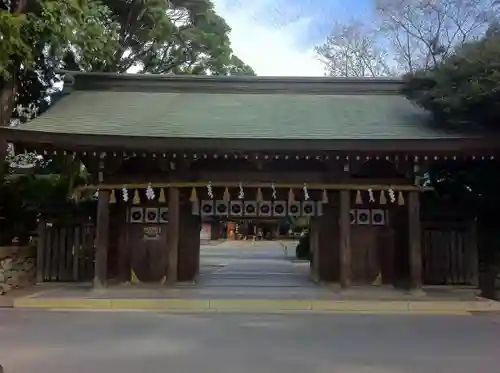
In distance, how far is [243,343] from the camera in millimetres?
7762

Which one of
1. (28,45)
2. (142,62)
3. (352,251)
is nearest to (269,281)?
(352,251)

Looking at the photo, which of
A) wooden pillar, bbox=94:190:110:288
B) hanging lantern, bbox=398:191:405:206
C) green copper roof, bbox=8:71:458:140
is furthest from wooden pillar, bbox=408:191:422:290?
wooden pillar, bbox=94:190:110:288

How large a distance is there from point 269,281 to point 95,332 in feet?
26.4

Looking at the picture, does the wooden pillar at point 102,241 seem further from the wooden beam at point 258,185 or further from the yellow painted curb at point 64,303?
the yellow painted curb at point 64,303

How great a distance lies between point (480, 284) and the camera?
14.3m

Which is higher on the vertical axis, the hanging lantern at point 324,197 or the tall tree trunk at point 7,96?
the tall tree trunk at point 7,96

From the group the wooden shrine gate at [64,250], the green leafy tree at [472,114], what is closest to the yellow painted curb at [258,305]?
the wooden shrine gate at [64,250]

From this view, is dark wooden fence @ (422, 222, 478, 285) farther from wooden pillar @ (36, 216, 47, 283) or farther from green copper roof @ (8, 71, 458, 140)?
wooden pillar @ (36, 216, 47, 283)

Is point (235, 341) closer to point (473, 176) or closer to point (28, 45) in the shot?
point (473, 176)

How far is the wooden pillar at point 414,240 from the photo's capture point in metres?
12.7

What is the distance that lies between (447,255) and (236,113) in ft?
21.8

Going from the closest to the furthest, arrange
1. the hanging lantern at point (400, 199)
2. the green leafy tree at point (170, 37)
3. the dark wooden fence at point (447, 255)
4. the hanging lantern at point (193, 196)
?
the hanging lantern at point (400, 199) → the hanging lantern at point (193, 196) → the dark wooden fence at point (447, 255) → the green leafy tree at point (170, 37)

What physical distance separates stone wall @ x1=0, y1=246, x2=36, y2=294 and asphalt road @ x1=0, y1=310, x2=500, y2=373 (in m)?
3.62

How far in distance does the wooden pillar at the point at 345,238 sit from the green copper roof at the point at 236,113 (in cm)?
160
